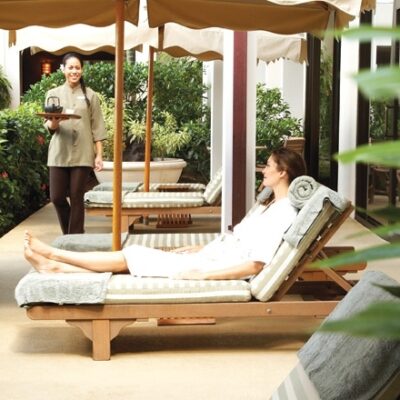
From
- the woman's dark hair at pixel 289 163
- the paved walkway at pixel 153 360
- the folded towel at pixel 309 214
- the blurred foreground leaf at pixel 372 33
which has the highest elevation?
the blurred foreground leaf at pixel 372 33

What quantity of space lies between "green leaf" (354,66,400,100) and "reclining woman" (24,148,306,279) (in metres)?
4.62

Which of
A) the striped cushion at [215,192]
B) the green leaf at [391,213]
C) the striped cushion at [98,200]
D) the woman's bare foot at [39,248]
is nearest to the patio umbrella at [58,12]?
the woman's bare foot at [39,248]

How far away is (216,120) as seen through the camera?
1438 cm

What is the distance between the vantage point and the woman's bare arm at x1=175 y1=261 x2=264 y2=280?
5.27 meters

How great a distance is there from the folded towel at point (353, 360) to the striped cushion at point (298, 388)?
0.17 feet

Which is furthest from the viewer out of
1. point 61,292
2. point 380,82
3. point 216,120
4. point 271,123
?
point 271,123

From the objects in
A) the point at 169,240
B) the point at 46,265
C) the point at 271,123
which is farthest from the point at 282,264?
the point at 271,123

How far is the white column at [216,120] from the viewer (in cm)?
1424

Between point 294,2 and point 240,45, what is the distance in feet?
7.80

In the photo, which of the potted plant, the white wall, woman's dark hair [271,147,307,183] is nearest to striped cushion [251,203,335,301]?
woman's dark hair [271,147,307,183]

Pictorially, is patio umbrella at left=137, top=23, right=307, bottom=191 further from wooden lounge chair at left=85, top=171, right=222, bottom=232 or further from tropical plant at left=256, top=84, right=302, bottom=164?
tropical plant at left=256, top=84, right=302, bottom=164

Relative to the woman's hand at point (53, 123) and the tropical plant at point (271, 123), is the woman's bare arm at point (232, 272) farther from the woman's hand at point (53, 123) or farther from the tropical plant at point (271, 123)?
the tropical plant at point (271, 123)

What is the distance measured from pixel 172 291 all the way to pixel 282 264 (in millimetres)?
589

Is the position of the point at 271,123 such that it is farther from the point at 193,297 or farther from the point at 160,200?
the point at 193,297
